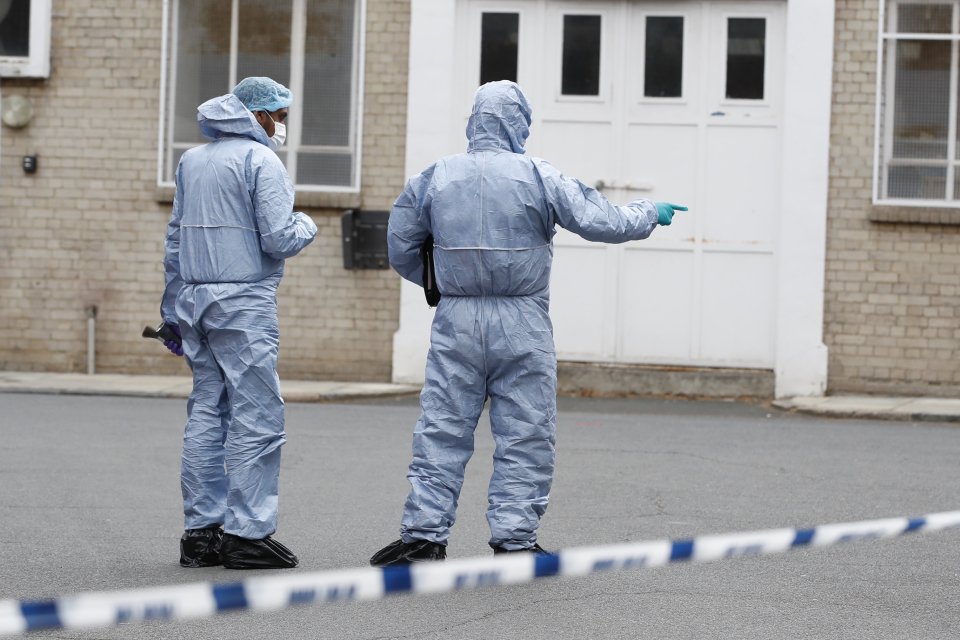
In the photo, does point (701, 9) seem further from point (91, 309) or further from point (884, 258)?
point (91, 309)

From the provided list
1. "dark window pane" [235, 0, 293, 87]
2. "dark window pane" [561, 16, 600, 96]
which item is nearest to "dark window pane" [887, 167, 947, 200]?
"dark window pane" [561, 16, 600, 96]

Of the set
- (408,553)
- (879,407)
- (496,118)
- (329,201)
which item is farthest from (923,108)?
(408,553)

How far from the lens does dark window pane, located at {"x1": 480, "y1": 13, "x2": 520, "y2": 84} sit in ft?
45.4

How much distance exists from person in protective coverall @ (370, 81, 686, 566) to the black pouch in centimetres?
12

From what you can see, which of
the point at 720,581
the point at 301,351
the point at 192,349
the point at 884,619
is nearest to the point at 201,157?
the point at 192,349

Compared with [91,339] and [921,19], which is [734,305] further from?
[91,339]

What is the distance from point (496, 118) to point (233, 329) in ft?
4.32

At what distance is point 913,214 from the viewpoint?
1330 cm

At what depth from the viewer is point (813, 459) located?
9797 mm

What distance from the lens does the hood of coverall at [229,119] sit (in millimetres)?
6410

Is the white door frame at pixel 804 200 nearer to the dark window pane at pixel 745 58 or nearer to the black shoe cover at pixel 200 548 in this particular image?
the dark window pane at pixel 745 58

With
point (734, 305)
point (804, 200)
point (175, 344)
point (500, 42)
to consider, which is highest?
point (500, 42)

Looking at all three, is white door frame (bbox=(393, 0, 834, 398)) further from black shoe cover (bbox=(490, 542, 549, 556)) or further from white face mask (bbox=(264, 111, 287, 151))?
black shoe cover (bbox=(490, 542, 549, 556))

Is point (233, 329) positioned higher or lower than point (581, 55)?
lower
